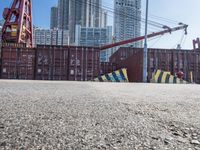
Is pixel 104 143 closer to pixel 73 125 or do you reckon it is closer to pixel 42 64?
pixel 73 125

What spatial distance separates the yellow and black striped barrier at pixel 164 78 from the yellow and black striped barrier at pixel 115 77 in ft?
8.06

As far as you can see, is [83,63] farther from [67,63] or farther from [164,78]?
[164,78]

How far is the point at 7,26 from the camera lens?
23750 mm

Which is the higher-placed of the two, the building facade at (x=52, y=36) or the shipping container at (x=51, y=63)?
the building facade at (x=52, y=36)

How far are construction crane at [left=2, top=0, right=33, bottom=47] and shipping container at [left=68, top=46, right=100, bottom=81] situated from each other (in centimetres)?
768

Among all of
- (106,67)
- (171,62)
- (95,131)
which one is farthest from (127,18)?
(95,131)

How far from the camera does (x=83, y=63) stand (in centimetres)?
1811

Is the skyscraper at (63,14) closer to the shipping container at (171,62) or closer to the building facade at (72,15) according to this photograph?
the building facade at (72,15)

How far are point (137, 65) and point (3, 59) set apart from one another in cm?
1169

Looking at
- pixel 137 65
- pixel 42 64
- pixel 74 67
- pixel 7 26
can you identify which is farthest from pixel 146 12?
pixel 7 26

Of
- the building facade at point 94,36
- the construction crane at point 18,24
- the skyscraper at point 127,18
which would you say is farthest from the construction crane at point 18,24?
the building facade at point 94,36

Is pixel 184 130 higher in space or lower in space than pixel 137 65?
lower

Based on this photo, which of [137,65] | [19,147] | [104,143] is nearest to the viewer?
[19,147]

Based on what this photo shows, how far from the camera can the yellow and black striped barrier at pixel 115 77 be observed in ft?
56.6
